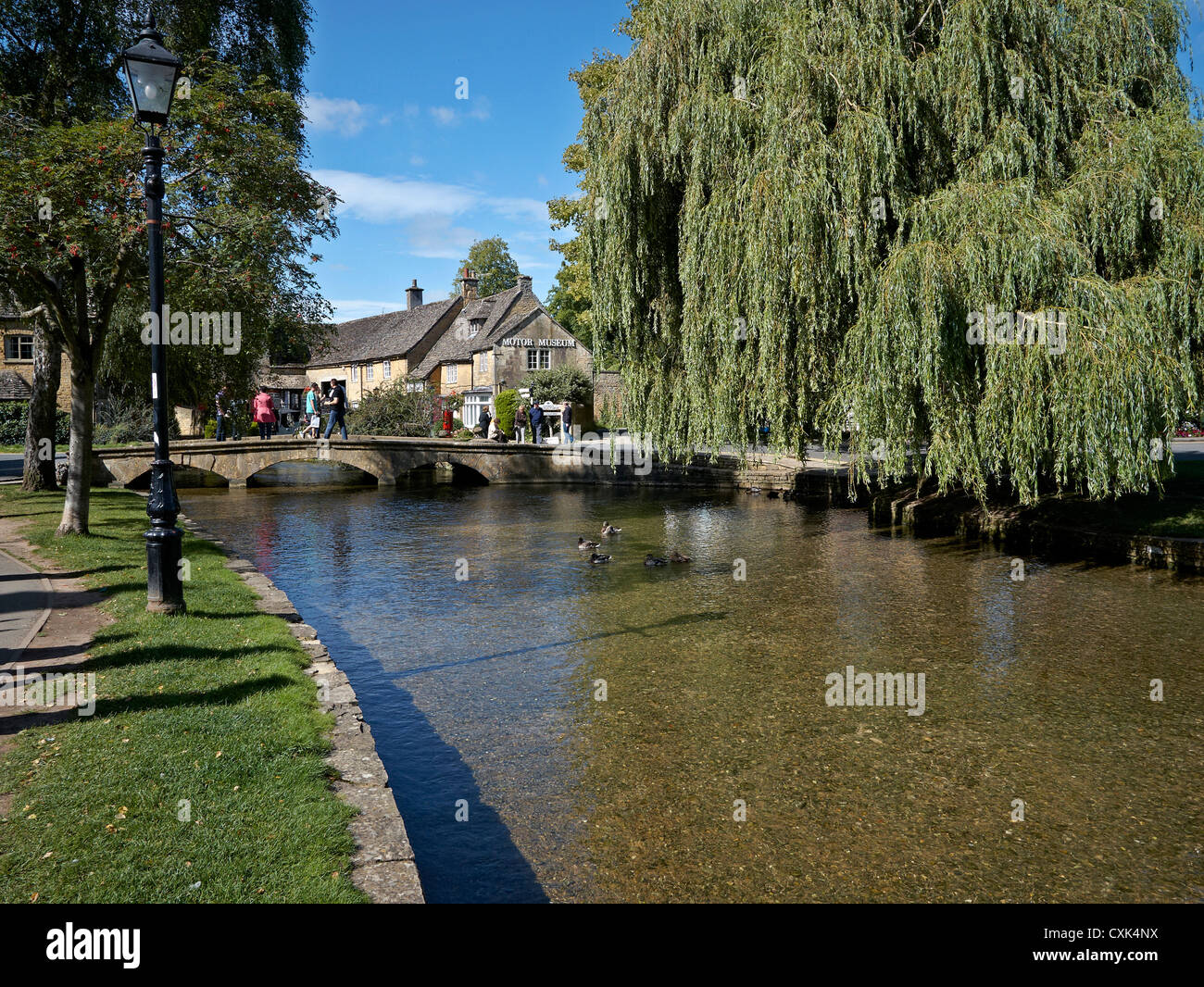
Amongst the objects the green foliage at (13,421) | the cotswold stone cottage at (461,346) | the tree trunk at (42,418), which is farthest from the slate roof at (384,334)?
the tree trunk at (42,418)

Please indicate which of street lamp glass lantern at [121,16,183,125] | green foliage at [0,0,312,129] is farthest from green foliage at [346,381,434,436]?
street lamp glass lantern at [121,16,183,125]

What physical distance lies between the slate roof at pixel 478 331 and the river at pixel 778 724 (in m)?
37.4

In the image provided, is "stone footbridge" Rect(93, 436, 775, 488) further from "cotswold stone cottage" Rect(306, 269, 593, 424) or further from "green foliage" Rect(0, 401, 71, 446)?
"green foliage" Rect(0, 401, 71, 446)

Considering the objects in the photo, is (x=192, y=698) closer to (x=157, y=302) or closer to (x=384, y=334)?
(x=157, y=302)

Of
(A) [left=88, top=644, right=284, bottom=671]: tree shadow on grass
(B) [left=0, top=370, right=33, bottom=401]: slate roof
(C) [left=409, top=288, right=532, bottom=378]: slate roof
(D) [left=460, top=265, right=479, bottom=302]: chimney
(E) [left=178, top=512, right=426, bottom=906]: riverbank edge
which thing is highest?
(D) [left=460, top=265, right=479, bottom=302]: chimney

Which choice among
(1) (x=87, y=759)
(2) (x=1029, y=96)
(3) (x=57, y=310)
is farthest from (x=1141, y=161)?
(3) (x=57, y=310)

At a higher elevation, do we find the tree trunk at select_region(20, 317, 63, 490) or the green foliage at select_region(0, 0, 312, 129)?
the green foliage at select_region(0, 0, 312, 129)

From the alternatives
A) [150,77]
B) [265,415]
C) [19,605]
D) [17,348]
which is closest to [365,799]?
[19,605]

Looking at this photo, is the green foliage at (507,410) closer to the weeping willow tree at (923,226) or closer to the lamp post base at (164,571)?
the weeping willow tree at (923,226)

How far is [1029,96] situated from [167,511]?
14.5 meters

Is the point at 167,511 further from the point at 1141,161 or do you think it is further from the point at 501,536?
the point at 1141,161

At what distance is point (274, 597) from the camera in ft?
36.1

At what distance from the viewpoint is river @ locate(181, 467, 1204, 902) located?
590 cm

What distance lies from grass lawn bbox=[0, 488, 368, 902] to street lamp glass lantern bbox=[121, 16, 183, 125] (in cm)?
526
